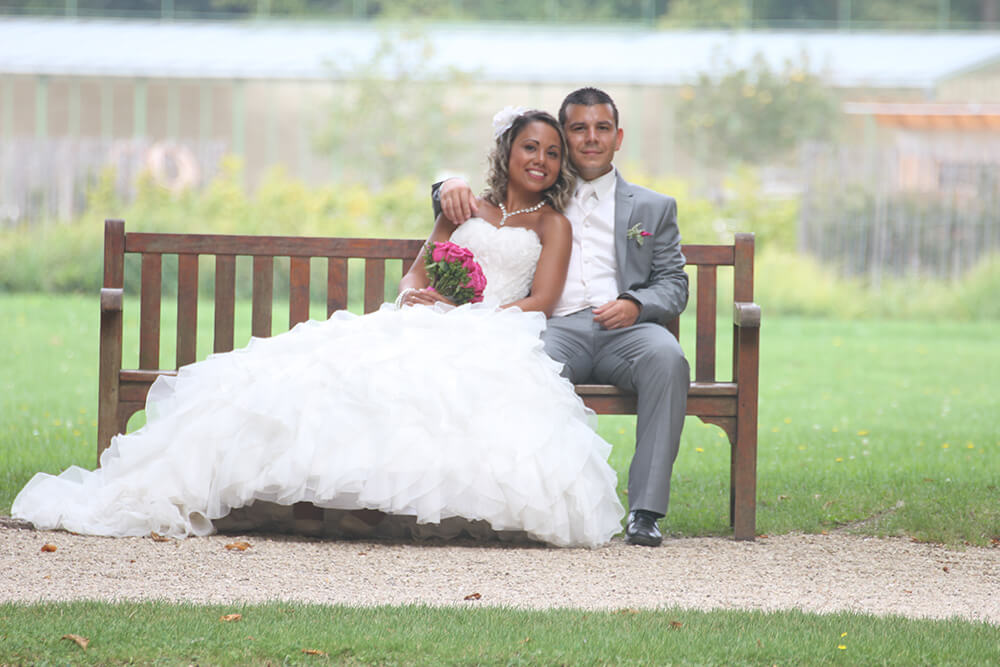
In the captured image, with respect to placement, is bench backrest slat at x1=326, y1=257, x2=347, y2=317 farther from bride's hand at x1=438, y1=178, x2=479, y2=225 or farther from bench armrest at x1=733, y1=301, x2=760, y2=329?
bench armrest at x1=733, y1=301, x2=760, y2=329

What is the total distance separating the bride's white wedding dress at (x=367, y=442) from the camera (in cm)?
434

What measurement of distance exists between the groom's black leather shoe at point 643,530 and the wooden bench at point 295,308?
39 centimetres

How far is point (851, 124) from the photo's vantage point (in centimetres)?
2167

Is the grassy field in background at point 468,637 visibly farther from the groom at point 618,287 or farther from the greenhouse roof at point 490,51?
the greenhouse roof at point 490,51

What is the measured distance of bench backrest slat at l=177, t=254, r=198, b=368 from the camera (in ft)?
17.3

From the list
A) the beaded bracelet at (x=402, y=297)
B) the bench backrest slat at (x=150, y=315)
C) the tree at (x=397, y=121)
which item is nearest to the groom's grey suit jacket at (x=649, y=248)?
the beaded bracelet at (x=402, y=297)

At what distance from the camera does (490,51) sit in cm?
2327

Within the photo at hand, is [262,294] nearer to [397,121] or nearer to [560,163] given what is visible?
[560,163]

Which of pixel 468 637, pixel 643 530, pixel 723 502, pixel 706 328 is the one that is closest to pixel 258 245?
pixel 706 328

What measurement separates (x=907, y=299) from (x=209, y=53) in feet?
44.7

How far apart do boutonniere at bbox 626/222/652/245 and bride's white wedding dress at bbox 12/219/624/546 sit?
2.30ft

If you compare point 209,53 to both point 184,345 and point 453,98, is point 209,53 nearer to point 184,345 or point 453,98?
point 453,98

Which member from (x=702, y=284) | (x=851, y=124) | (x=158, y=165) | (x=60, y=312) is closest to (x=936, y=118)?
(x=851, y=124)

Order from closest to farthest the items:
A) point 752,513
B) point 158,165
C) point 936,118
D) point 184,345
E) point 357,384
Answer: point 357,384 < point 752,513 < point 184,345 < point 158,165 < point 936,118
